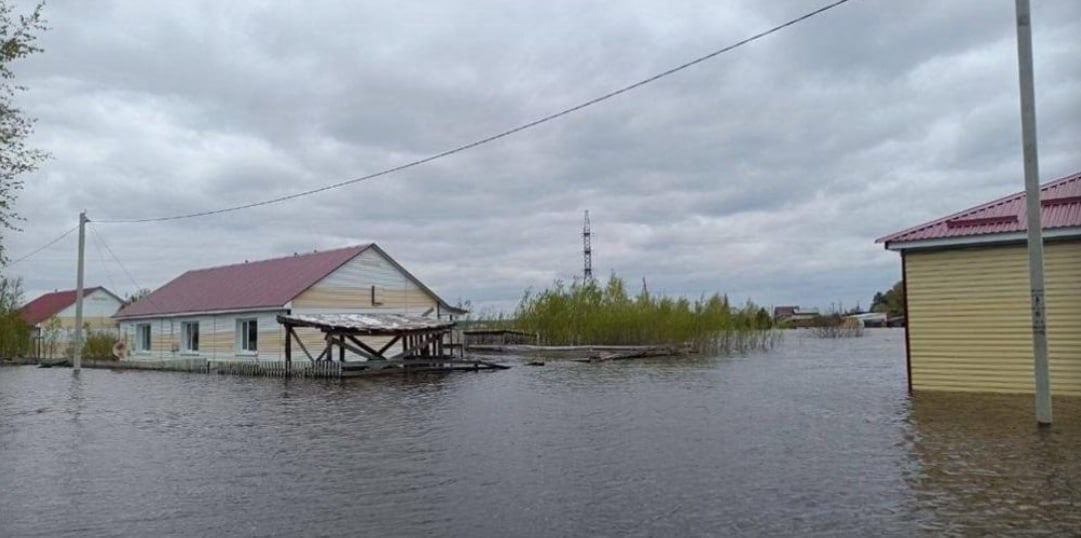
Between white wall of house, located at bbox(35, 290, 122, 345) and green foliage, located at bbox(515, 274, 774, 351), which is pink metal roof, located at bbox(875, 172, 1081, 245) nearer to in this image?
green foliage, located at bbox(515, 274, 774, 351)

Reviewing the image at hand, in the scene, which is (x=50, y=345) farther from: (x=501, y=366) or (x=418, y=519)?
(x=418, y=519)

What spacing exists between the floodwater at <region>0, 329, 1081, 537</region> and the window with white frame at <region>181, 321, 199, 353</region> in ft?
57.6

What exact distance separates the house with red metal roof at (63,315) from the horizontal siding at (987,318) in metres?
45.9

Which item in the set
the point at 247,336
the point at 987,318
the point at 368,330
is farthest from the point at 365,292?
the point at 987,318

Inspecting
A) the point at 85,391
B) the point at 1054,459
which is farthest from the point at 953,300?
the point at 85,391

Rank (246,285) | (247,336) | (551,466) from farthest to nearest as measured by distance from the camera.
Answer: (246,285), (247,336), (551,466)

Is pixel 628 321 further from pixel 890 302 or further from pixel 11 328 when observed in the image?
pixel 890 302

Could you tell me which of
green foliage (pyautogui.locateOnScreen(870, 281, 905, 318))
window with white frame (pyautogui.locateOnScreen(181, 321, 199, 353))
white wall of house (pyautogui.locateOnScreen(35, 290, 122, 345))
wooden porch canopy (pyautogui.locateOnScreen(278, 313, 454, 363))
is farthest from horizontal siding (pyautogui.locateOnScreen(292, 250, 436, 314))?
green foliage (pyautogui.locateOnScreen(870, 281, 905, 318))

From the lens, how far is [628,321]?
41.9m

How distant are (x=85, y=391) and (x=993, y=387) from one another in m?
21.6

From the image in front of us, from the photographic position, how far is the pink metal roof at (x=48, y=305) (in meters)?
56.7

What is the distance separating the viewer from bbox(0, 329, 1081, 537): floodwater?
7.17 meters

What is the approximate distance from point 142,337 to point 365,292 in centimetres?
1322

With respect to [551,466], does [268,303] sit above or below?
Answer: above
